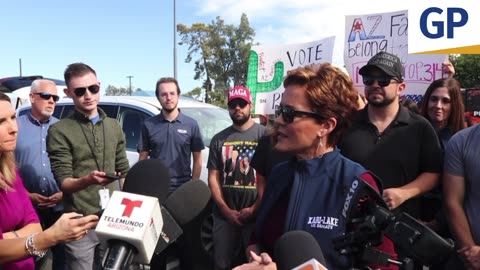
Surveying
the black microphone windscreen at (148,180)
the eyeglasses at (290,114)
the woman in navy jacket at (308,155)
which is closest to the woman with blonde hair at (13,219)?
the black microphone windscreen at (148,180)

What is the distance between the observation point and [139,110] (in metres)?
6.51

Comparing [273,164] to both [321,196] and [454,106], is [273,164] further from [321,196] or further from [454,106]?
[321,196]

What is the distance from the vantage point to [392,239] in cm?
144

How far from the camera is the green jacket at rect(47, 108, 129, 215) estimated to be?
356 centimetres

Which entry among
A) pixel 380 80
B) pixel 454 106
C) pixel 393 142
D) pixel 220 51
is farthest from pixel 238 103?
pixel 220 51

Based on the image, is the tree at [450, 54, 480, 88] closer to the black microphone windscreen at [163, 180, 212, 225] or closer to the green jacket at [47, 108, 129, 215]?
the green jacket at [47, 108, 129, 215]

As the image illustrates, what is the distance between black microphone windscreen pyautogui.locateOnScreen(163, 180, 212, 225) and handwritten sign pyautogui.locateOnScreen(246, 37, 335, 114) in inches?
144

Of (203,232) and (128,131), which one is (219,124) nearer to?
(128,131)

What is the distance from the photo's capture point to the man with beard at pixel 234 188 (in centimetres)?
444

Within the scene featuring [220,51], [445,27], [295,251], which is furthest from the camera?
[220,51]

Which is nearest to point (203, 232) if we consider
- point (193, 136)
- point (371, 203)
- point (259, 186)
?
point (259, 186)

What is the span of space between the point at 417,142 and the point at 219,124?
143 inches

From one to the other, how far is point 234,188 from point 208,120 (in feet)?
7.21

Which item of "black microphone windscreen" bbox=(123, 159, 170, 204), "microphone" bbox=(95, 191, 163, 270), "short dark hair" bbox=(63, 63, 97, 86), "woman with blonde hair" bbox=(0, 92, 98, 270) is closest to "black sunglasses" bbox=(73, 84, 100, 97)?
"short dark hair" bbox=(63, 63, 97, 86)
